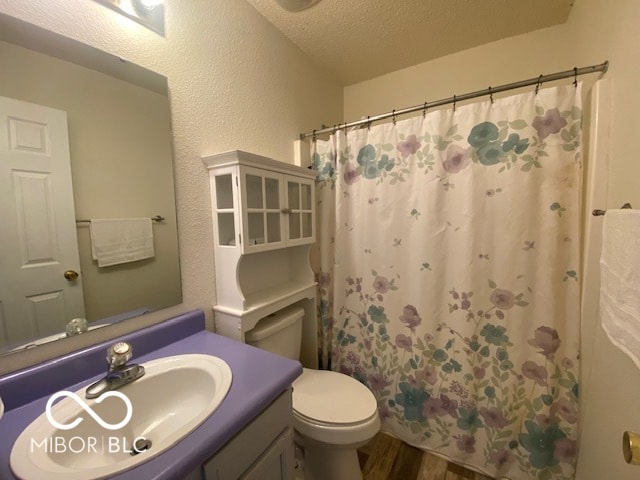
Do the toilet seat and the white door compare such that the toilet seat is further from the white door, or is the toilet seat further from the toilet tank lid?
the white door

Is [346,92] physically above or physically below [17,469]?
A: above

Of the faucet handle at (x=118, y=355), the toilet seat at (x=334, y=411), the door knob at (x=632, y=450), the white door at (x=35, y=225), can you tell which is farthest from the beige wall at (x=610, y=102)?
the white door at (x=35, y=225)

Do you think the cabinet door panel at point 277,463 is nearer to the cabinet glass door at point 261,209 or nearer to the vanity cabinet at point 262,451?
the vanity cabinet at point 262,451

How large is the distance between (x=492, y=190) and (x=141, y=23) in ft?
4.93

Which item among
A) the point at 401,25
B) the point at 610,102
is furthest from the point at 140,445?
the point at 401,25

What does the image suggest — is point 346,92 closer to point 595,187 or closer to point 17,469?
point 595,187

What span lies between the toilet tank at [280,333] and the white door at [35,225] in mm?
629

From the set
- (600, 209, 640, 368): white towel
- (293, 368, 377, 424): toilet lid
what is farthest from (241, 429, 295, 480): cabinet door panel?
(600, 209, 640, 368): white towel

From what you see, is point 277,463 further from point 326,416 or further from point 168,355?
point 168,355

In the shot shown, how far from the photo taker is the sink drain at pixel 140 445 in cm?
67

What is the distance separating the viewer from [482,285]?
120 centimetres

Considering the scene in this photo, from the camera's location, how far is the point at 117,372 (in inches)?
28.8

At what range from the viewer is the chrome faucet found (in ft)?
2.29

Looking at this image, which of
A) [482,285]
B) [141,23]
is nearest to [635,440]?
[482,285]
